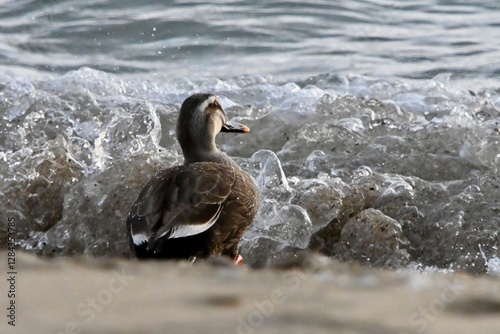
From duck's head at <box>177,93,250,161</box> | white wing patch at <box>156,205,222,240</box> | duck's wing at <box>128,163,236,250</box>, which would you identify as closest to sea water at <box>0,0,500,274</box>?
duck's head at <box>177,93,250,161</box>

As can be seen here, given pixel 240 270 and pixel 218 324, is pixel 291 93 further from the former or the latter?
pixel 218 324

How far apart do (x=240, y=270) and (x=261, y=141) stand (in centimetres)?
479

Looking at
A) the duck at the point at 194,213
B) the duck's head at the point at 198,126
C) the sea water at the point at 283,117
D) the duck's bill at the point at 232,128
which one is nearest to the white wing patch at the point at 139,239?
the duck at the point at 194,213

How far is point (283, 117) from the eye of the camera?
28.6 feet

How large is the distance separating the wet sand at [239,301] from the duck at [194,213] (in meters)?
1.62

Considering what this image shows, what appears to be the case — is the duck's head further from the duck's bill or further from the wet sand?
the wet sand

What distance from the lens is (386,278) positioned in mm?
3369

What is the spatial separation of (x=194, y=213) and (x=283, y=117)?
3438 mm

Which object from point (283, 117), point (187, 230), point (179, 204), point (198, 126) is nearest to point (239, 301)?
point (187, 230)

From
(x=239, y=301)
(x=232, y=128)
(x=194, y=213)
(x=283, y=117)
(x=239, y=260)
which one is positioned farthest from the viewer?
(x=283, y=117)

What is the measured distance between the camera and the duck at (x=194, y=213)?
5273 millimetres

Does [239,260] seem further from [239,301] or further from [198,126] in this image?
[239,301]

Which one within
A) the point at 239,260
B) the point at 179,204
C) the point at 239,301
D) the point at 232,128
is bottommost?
the point at 239,260

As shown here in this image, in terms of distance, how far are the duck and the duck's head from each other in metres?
0.43
